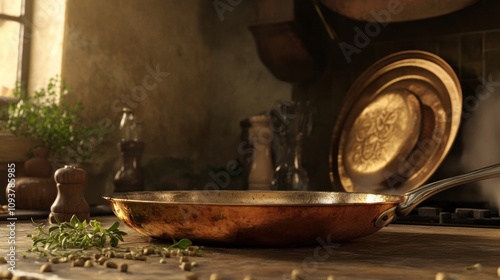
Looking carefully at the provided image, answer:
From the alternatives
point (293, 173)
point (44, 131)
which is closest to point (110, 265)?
point (44, 131)

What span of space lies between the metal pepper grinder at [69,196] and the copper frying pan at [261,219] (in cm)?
41

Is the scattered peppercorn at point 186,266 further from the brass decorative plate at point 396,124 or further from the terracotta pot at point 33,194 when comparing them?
the brass decorative plate at point 396,124

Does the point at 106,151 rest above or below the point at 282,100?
below

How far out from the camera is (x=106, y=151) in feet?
8.86

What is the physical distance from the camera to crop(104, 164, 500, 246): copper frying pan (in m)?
0.89

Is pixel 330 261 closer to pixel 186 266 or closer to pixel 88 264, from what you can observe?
pixel 186 266

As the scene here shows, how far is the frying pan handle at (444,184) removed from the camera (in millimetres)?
1018

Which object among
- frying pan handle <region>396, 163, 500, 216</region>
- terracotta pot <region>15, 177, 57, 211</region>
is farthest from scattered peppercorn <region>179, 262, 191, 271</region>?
terracotta pot <region>15, 177, 57, 211</region>

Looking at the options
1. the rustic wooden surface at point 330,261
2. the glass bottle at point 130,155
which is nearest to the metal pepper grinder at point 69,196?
the rustic wooden surface at point 330,261

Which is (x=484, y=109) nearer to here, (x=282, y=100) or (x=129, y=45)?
(x=282, y=100)

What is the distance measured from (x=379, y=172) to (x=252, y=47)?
1.12 metres

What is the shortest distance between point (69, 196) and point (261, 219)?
27.3 inches

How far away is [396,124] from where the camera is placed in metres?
2.46

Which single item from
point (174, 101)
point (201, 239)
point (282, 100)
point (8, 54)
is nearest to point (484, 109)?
point (282, 100)
